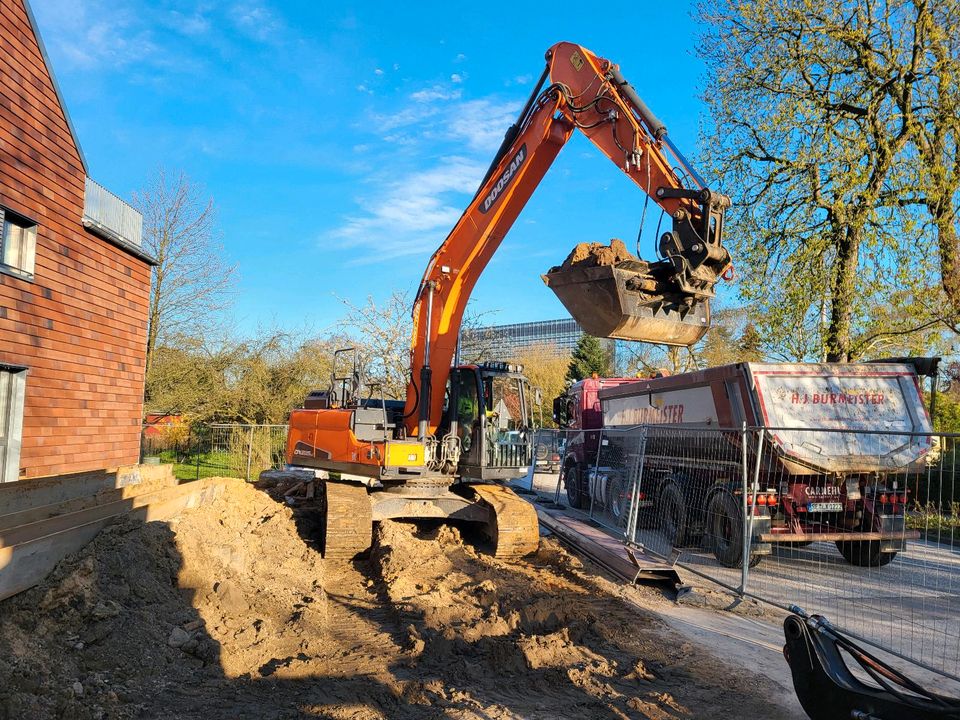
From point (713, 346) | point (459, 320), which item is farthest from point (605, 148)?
point (713, 346)

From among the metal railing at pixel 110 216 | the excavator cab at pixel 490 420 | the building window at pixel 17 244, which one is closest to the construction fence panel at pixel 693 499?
the excavator cab at pixel 490 420

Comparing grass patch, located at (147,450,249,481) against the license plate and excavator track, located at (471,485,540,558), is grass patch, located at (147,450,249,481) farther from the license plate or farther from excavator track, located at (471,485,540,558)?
the license plate

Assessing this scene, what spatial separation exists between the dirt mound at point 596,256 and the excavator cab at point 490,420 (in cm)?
325

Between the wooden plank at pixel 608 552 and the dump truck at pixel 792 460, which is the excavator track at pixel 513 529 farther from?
the dump truck at pixel 792 460

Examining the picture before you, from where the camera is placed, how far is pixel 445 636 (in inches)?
212

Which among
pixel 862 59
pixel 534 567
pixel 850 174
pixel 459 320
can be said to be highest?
pixel 862 59

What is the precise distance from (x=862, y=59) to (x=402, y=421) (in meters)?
11.6

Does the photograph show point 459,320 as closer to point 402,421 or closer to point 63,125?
point 402,421

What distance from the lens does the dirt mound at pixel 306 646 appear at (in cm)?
396

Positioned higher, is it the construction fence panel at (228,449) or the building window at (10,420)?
the building window at (10,420)

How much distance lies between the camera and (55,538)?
4.49 meters

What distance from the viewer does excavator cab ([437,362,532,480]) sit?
29.2 feet

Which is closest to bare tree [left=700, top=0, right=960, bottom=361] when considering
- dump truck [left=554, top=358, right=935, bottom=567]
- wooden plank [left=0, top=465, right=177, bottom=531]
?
dump truck [left=554, top=358, right=935, bottom=567]

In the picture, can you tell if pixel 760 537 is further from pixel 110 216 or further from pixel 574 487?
pixel 110 216
